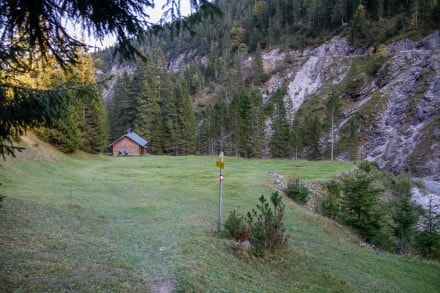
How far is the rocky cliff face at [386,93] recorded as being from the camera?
44.3 m

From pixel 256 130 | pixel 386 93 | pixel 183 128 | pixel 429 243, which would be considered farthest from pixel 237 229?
pixel 386 93

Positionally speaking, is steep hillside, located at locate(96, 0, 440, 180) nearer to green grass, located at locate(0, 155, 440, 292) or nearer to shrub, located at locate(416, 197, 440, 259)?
green grass, located at locate(0, 155, 440, 292)

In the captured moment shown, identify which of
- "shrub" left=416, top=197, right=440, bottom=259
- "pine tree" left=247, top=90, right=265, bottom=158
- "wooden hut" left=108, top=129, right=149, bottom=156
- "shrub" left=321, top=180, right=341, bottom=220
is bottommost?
"shrub" left=416, top=197, right=440, bottom=259

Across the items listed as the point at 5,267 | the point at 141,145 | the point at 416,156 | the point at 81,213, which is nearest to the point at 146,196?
the point at 81,213

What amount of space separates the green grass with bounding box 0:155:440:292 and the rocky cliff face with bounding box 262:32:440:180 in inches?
1273

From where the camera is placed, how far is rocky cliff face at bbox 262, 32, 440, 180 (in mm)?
44312

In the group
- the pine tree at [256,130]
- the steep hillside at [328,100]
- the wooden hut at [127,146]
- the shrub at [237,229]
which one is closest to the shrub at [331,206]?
the shrub at [237,229]

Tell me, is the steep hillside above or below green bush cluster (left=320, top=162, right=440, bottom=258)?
above

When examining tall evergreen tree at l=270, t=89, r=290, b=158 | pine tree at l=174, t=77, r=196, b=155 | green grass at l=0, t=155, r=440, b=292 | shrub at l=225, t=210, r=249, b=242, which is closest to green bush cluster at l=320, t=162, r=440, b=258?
green grass at l=0, t=155, r=440, b=292

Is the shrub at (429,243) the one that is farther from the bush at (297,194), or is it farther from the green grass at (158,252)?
the bush at (297,194)

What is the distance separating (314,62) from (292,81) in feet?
24.2

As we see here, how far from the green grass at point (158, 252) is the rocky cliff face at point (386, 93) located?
3233cm

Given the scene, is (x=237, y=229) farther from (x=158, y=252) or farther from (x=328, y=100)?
(x=328, y=100)

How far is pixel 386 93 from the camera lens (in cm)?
5816
